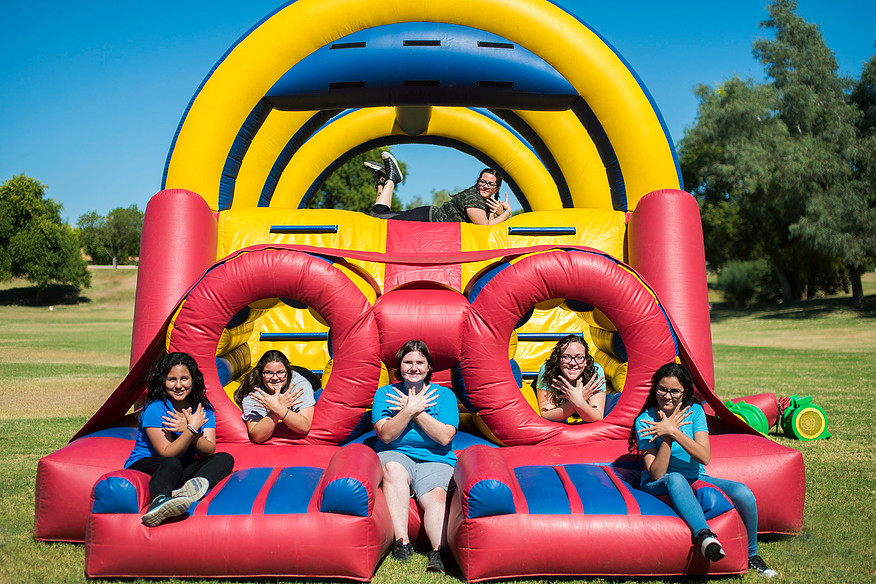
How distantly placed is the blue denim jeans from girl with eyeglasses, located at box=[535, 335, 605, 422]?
74 cm

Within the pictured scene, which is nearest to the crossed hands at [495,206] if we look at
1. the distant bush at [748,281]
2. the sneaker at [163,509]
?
the sneaker at [163,509]

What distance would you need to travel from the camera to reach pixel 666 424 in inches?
102

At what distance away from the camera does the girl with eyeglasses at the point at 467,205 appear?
559 cm

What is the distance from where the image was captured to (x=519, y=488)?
2654mm

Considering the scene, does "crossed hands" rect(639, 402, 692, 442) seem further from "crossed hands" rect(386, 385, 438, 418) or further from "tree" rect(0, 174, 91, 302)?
"tree" rect(0, 174, 91, 302)

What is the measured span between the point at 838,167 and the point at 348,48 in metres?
17.3

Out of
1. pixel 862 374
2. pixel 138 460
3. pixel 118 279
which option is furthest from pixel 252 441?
pixel 118 279

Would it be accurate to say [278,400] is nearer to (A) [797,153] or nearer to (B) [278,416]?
(B) [278,416]

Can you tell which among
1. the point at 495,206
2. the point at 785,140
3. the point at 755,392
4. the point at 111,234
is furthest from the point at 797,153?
the point at 111,234

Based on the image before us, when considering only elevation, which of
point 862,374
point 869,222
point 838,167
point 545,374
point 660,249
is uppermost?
point 838,167

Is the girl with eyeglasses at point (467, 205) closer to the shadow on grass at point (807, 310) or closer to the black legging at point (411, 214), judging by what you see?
the black legging at point (411, 214)

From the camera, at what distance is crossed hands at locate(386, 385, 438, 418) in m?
2.88

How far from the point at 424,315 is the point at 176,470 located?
4.19ft

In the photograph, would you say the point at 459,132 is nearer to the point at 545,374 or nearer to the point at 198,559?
the point at 545,374
